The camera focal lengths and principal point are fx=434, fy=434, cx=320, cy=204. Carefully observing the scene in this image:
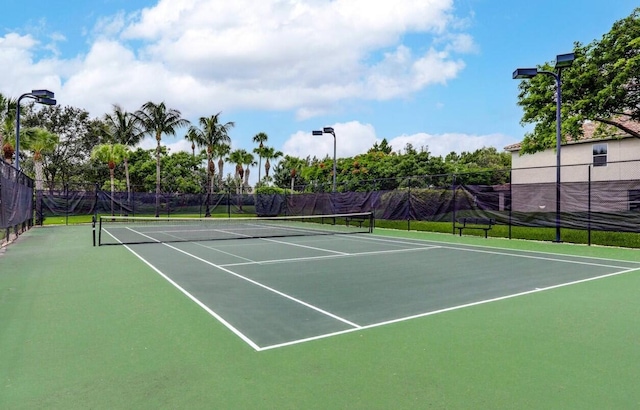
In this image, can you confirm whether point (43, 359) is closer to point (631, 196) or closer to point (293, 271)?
point (293, 271)

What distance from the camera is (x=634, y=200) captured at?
11781mm

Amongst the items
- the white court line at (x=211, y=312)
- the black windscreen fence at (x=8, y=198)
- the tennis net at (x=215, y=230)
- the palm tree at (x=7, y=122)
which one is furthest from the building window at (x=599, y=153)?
the palm tree at (x=7, y=122)

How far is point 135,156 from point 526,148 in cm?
4126

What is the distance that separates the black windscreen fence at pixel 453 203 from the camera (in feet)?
40.5

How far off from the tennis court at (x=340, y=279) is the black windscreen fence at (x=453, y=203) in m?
3.14

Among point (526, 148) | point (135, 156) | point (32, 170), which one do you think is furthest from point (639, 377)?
point (135, 156)

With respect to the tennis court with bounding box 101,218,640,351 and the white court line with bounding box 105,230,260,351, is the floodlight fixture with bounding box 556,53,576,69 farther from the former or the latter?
the white court line with bounding box 105,230,260,351

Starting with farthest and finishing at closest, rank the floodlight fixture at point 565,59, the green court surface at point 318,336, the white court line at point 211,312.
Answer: the floodlight fixture at point 565,59
the white court line at point 211,312
the green court surface at point 318,336

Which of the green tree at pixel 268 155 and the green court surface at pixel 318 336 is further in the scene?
the green tree at pixel 268 155

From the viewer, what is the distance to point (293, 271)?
791 centimetres

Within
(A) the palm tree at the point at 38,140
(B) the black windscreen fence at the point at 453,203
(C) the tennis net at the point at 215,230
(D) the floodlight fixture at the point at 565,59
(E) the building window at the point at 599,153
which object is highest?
(D) the floodlight fixture at the point at 565,59

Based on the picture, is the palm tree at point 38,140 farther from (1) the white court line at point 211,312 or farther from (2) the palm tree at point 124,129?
(1) the white court line at point 211,312

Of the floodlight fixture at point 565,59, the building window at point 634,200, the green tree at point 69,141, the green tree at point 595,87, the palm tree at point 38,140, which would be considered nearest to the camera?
the building window at point 634,200

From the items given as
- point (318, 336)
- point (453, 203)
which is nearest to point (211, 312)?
point (318, 336)
